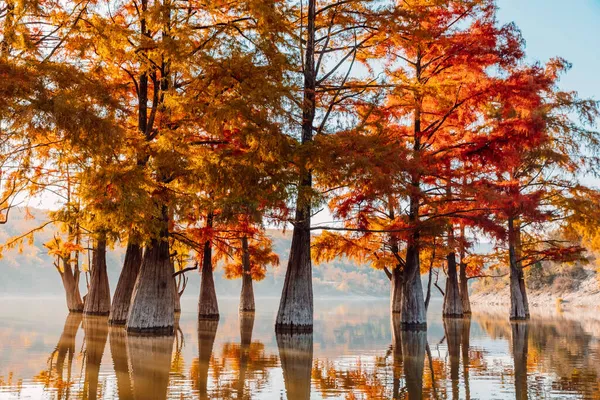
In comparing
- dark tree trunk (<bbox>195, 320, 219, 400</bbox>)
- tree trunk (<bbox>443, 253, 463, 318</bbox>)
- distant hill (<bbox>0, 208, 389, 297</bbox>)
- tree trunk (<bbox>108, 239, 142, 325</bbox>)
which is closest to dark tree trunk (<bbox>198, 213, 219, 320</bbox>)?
dark tree trunk (<bbox>195, 320, 219, 400</bbox>)

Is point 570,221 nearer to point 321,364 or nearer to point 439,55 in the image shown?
point 439,55

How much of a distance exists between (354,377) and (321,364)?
1817mm

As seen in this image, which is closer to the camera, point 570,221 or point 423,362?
point 423,362

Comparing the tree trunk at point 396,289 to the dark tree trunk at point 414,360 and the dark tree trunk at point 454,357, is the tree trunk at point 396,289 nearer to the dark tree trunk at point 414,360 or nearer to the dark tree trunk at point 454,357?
the dark tree trunk at point 454,357

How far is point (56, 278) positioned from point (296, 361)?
501 ft

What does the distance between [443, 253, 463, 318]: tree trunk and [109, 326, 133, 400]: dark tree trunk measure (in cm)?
1832

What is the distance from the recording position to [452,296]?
1268 inches

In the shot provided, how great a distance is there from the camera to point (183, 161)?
15789 millimetres

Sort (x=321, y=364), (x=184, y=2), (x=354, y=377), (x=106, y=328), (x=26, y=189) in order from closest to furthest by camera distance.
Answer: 1. (x=354, y=377)
2. (x=321, y=364)
3. (x=184, y=2)
4. (x=106, y=328)
5. (x=26, y=189)

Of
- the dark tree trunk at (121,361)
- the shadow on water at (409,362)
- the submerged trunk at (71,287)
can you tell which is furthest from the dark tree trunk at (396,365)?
the submerged trunk at (71,287)

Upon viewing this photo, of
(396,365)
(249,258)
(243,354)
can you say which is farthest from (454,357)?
(249,258)

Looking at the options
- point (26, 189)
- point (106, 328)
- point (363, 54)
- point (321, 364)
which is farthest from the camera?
point (26, 189)

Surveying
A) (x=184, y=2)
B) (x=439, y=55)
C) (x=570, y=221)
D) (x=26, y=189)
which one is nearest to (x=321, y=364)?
(x=184, y=2)

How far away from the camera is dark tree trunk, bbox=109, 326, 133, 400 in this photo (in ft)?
27.1
